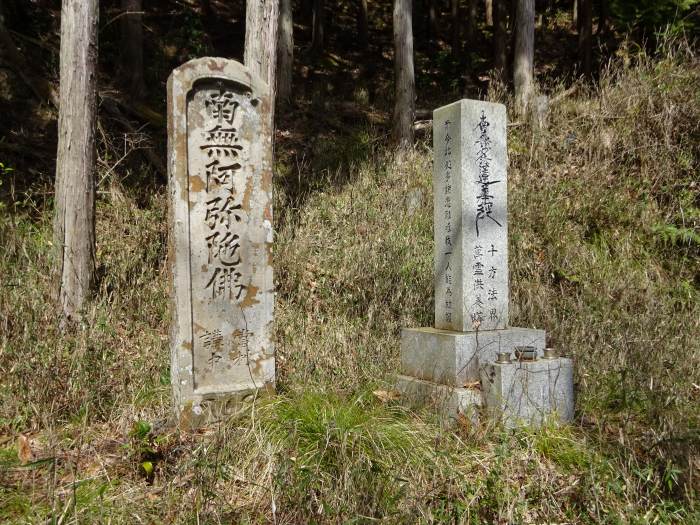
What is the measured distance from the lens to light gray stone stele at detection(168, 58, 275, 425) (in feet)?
14.9

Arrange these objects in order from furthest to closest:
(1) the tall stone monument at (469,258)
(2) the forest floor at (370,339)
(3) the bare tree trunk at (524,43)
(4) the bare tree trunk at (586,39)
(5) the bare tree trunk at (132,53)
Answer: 1. (4) the bare tree trunk at (586,39)
2. (5) the bare tree trunk at (132,53)
3. (3) the bare tree trunk at (524,43)
4. (1) the tall stone monument at (469,258)
5. (2) the forest floor at (370,339)

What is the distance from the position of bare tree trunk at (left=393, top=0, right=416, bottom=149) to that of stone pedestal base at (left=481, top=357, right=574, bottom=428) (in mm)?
6684

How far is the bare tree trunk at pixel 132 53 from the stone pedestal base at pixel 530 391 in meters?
9.56

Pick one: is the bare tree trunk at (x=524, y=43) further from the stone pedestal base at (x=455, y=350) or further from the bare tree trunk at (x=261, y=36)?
the stone pedestal base at (x=455, y=350)

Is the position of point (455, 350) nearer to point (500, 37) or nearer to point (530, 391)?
point (530, 391)

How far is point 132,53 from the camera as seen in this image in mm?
12219

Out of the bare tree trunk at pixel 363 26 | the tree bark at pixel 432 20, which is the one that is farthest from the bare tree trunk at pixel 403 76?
the tree bark at pixel 432 20

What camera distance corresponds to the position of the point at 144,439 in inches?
150

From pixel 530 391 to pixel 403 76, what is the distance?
7.63 meters

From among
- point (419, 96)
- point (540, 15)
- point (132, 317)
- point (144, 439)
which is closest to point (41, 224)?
point (132, 317)

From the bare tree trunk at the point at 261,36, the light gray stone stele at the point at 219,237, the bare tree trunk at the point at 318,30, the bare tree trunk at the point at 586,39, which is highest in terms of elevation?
the bare tree trunk at the point at 318,30

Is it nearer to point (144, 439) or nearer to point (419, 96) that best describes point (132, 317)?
point (144, 439)

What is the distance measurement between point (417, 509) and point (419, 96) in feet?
42.6

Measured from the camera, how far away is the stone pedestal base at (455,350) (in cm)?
484
